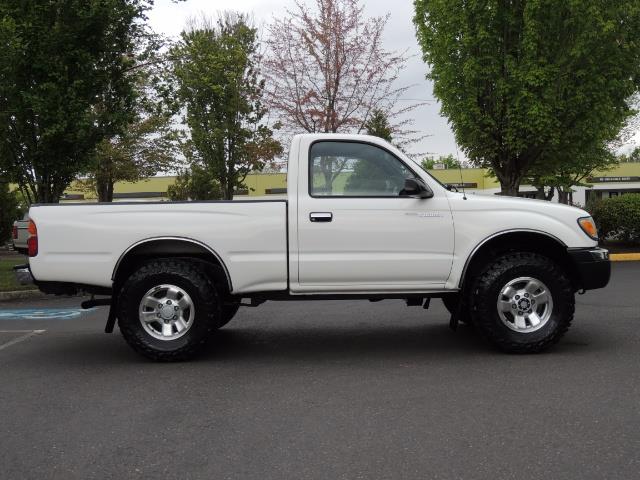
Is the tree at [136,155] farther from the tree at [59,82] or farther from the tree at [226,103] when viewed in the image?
the tree at [59,82]

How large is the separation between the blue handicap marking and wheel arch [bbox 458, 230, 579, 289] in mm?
5577

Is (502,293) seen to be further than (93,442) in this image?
Yes

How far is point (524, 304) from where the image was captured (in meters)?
5.81

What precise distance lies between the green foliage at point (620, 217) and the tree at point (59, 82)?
12.8 metres

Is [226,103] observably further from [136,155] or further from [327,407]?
[327,407]

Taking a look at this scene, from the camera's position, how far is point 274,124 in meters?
24.8

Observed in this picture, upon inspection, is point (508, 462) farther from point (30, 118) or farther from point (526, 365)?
point (30, 118)

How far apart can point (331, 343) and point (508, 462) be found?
3333 millimetres

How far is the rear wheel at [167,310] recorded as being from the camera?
18.7 feet

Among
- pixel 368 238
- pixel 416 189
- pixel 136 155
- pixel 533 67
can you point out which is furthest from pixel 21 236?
pixel 136 155

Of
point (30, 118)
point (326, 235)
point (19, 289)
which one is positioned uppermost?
point (30, 118)

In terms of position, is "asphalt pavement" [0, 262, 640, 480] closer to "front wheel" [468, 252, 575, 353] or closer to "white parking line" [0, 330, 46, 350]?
"white parking line" [0, 330, 46, 350]

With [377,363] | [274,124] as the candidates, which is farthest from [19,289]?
[274,124]

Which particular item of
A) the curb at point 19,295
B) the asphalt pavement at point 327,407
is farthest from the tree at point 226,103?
the asphalt pavement at point 327,407
